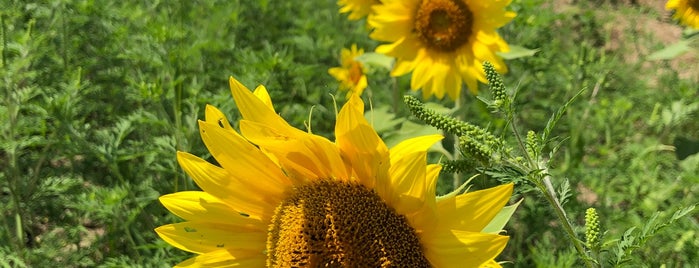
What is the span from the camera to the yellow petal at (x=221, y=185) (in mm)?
1354

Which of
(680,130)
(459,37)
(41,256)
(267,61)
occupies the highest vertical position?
(267,61)

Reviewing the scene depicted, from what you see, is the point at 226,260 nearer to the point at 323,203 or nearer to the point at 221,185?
the point at 221,185

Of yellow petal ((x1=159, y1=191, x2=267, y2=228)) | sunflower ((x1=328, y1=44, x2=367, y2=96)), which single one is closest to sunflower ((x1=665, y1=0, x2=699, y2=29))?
yellow petal ((x1=159, y1=191, x2=267, y2=228))

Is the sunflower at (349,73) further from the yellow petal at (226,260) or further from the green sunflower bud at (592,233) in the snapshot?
the green sunflower bud at (592,233)

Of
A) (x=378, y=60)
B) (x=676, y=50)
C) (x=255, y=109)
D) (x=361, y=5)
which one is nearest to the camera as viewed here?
(x=255, y=109)

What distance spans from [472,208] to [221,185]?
549mm

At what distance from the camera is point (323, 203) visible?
129 centimetres

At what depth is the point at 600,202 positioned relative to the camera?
9.52 feet

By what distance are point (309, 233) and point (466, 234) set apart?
1.07ft

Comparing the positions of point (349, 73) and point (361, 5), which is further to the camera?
point (349, 73)

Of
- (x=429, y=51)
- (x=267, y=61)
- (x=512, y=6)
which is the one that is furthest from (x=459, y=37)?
(x=267, y=61)

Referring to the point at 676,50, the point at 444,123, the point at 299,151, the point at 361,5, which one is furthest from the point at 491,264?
the point at 361,5

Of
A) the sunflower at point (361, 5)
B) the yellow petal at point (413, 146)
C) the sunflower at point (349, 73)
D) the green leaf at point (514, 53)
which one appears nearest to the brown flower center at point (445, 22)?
the green leaf at point (514, 53)

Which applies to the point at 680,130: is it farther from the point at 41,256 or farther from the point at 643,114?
the point at 41,256
